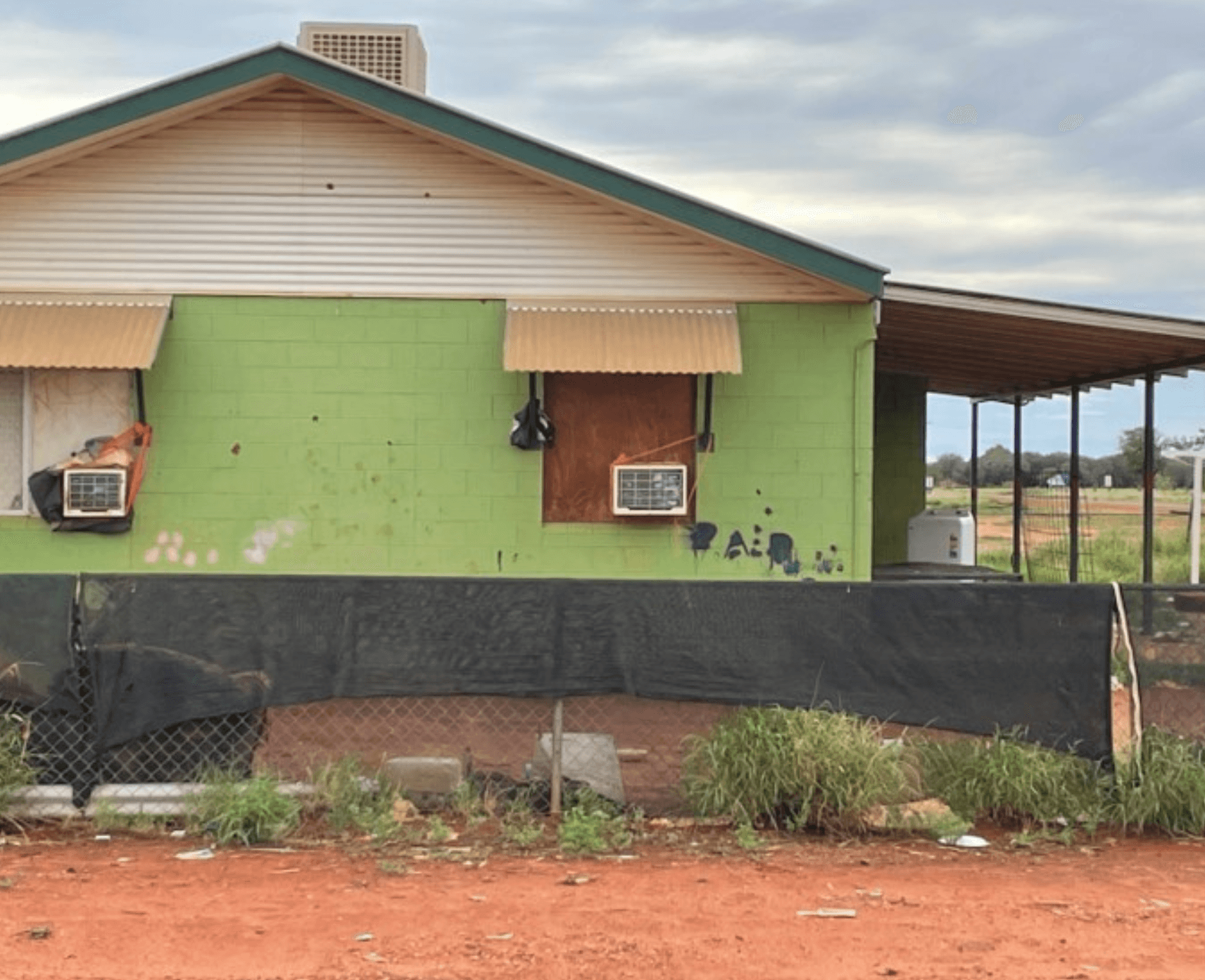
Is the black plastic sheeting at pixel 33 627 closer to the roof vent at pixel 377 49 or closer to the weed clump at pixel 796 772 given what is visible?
the weed clump at pixel 796 772

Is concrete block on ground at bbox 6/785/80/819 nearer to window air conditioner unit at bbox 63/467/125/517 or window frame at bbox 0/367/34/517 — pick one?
window air conditioner unit at bbox 63/467/125/517

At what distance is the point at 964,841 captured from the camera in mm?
7629

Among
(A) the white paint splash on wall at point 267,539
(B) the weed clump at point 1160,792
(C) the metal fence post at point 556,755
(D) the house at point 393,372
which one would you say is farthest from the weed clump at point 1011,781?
(A) the white paint splash on wall at point 267,539

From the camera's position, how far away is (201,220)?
36.3 ft

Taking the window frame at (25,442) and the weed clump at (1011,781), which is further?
the window frame at (25,442)

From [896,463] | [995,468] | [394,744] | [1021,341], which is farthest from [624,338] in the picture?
[995,468]

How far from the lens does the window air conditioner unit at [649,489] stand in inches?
437

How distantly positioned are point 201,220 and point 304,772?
4.78m

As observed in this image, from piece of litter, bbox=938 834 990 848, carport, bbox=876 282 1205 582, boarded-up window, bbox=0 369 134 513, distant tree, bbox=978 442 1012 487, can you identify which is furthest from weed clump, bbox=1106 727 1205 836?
distant tree, bbox=978 442 1012 487

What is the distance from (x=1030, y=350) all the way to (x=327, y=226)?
6871 millimetres

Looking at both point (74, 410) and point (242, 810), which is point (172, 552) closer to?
point (74, 410)

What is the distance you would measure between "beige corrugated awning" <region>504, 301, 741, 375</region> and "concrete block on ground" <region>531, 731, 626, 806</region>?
3.07 meters

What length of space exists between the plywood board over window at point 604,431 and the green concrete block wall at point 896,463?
7.08m

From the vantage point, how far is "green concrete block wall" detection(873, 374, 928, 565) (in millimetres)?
17938
